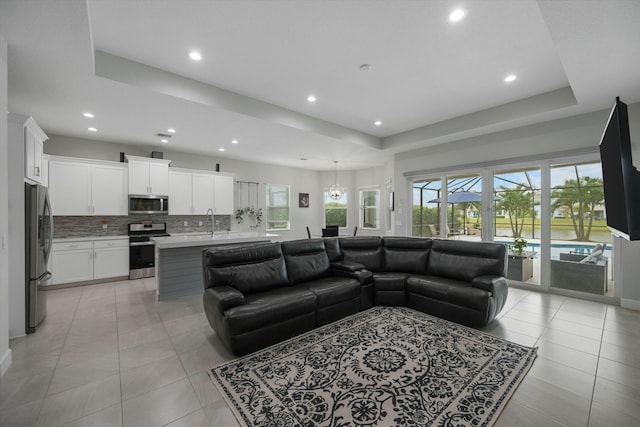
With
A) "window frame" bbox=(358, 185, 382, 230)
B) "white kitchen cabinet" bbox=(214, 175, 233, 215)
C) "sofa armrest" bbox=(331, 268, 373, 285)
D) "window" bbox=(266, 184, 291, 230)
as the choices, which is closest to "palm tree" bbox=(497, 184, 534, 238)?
"sofa armrest" bbox=(331, 268, 373, 285)

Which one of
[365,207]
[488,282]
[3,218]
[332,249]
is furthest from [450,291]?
[365,207]

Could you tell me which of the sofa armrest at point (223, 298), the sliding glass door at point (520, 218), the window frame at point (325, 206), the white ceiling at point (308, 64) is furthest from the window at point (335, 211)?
the sofa armrest at point (223, 298)

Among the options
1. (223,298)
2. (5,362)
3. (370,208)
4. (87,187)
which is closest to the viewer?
(5,362)

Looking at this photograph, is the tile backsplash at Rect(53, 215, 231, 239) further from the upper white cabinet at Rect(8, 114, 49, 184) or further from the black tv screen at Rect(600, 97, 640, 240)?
the black tv screen at Rect(600, 97, 640, 240)

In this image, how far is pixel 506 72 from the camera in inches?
131

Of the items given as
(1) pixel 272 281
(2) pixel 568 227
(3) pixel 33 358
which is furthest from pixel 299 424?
(2) pixel 568 227

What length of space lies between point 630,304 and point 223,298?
211 inches

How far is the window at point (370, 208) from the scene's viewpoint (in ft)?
28.4

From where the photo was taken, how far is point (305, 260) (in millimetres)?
3799

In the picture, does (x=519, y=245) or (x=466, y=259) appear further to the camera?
(x=519, y=245)

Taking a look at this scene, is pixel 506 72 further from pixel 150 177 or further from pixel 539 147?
pixel 150 177

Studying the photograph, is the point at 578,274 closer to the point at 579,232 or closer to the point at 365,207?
the point at 579,232

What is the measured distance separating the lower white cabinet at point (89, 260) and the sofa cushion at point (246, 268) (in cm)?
344

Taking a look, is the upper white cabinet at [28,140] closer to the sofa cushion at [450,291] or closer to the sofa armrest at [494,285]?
the sofa cushion at [450,291]
